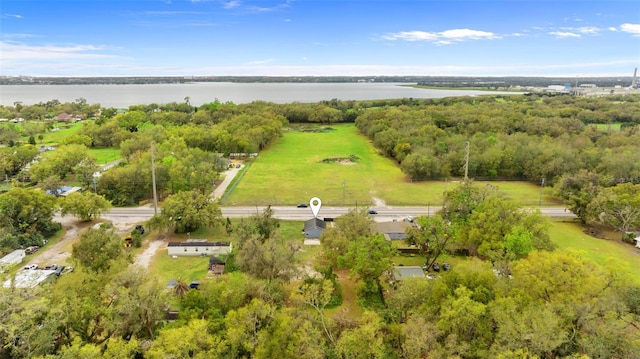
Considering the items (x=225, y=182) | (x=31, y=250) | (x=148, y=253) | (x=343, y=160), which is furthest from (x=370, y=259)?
(x=343, y=160)

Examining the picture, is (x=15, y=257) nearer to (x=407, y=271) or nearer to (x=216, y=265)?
(x=216, y=265)

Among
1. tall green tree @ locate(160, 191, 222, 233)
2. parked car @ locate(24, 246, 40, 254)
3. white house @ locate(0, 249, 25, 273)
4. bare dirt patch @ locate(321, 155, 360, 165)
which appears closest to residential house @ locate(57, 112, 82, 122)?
bare dirt patch @ locate(321, 155, 360, 165)

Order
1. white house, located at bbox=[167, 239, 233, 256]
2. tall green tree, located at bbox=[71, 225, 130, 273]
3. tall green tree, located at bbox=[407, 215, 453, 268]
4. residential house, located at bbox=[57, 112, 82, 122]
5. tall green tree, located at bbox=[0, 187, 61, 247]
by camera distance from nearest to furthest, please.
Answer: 1. tall green tree, located at bbox=[71, 225, 130, 273]
2. tall green tree, located at bbox=[407, 215, 453, 268]
3. white house, located at bbox=[167, 239, 233, 256]
4. tall green tree, located at bbox=[0, 187, 61, 247]
5. residential house, located at bbox=[57, 112, 82, 122]

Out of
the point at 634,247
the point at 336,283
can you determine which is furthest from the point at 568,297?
the point at 634,247

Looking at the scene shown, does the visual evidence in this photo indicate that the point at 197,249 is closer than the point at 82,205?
Yes

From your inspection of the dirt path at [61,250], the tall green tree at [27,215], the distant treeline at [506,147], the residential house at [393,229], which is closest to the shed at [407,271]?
the residential house at [393,229]

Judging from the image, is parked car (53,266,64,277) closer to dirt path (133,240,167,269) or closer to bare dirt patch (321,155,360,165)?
dirt path (133,240,167,269)
